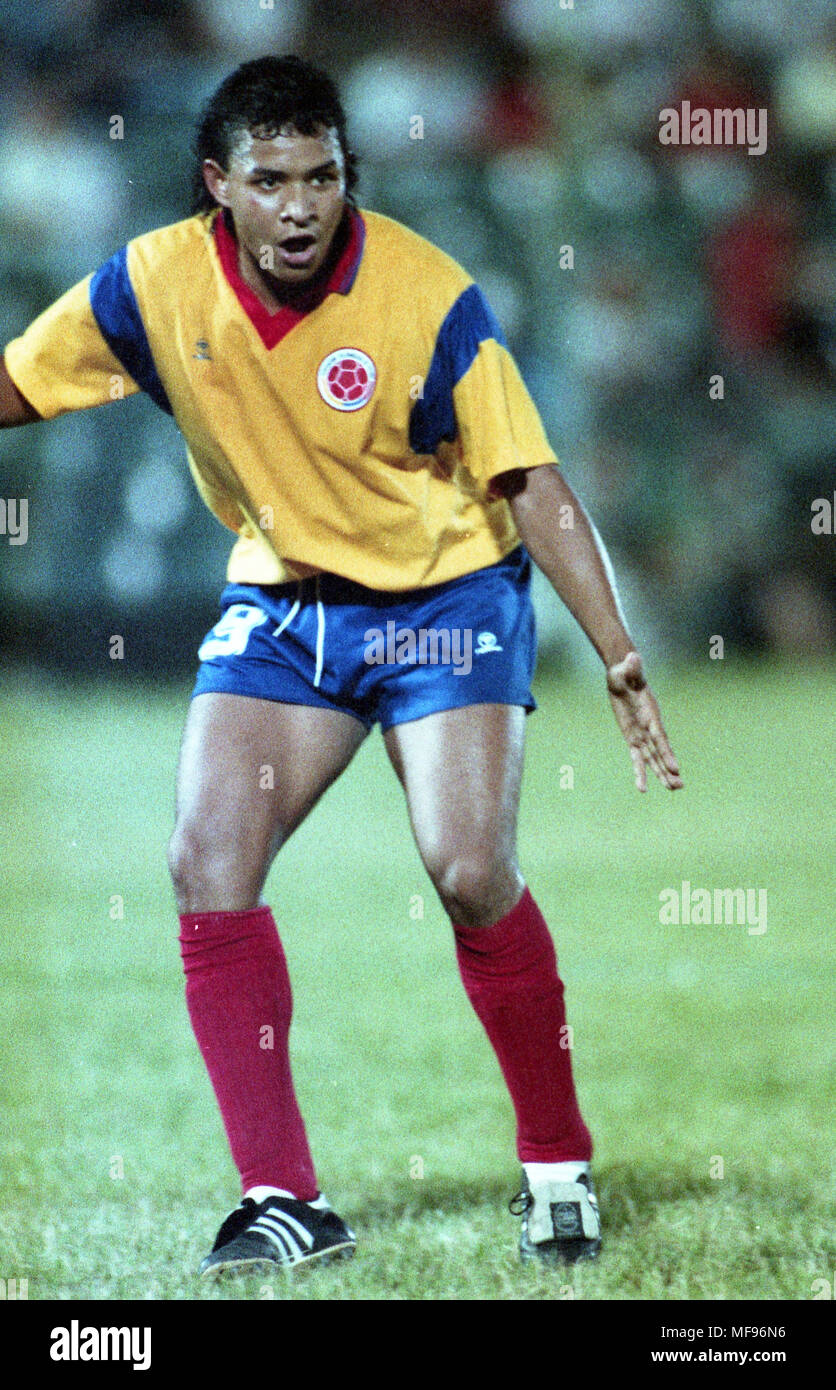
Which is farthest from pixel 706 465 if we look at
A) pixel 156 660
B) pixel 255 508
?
pixel 255 508

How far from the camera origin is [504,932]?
8.38 ft

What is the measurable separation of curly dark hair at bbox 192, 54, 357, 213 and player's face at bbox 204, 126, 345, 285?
19mm

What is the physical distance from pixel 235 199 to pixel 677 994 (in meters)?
2.28

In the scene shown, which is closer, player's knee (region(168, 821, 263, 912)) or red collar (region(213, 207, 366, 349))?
player's knee (region(168, 821, 263, 912))

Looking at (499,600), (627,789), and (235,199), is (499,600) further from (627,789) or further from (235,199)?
(627,789)

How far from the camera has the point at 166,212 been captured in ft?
26.8

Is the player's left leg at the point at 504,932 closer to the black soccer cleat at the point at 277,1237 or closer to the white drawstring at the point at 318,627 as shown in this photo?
the white drawstring at the point at 318,627

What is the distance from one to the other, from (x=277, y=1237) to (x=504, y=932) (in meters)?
0.50

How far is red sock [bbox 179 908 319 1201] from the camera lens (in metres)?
2.48

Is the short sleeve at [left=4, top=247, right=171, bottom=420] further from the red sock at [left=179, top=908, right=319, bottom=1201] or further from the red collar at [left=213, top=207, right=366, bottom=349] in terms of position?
the red sock at [left=179, top=908, right=319, bottom=1201]

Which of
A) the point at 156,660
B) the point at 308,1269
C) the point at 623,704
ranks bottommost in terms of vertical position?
the point at 308,1269

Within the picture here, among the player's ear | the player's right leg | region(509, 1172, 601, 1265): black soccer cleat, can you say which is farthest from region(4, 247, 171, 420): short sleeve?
region(509, 1172, 601, 1265): black soccer cleat

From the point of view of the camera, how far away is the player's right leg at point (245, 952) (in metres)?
2.47

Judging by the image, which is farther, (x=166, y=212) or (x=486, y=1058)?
(x=166, y=212)
